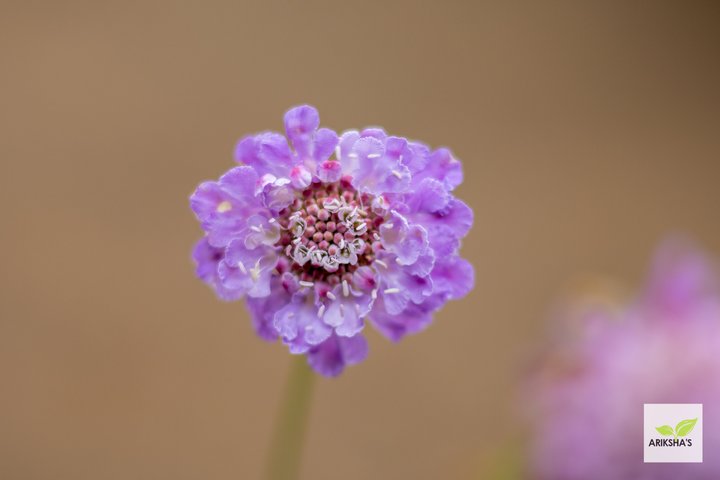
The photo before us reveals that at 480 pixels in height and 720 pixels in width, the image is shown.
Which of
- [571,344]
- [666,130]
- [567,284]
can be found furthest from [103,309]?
[666,130]

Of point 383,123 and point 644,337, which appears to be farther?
point 383,123

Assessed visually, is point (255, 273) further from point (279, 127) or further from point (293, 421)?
point (279, 127)

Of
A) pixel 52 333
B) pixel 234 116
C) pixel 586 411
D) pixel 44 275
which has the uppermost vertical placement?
pixel 234 116

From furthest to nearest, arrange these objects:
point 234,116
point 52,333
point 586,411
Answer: point 234,116, point 52,333, point 586,411

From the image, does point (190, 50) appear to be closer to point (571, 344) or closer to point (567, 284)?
point (567, 284)

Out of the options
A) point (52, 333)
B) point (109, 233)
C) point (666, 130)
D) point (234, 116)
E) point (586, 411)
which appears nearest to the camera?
point (586, 411)

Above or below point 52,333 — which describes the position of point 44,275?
above

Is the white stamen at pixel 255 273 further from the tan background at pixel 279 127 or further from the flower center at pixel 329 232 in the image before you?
the tan background at pixel 279 127
